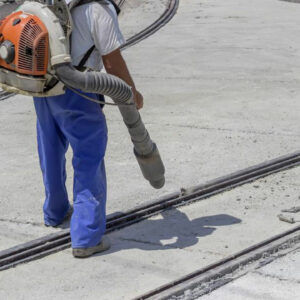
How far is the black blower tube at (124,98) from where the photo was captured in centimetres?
475

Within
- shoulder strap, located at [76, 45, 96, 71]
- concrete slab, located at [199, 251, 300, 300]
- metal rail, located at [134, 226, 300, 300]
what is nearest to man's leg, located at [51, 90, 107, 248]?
shoulder strap, located at [76, 45, 96, 71]

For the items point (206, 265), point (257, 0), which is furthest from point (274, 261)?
point (257, 0)

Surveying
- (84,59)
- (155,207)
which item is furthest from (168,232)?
(84,59)

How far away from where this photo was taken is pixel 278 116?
8281 mm

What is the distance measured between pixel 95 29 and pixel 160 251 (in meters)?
1.34

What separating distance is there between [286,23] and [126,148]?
21.0ft

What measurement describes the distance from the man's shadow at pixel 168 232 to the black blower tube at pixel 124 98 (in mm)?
271

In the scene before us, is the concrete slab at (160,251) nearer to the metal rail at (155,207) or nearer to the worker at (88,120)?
the metal rail at (155,207)

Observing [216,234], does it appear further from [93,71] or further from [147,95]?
[147,95]

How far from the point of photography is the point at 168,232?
5.48m

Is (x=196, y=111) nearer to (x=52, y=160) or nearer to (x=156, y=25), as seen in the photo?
(x=52, y=160)

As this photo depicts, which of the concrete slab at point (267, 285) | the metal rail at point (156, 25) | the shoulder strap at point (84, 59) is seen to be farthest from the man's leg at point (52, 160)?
the metal rail at point (156, 25)

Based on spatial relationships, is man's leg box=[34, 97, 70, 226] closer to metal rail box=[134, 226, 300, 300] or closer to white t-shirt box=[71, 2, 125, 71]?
white t-shirt box=[71, 2, 125, 71]

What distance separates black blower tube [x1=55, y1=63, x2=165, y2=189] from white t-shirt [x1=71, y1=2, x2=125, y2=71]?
0.18m
